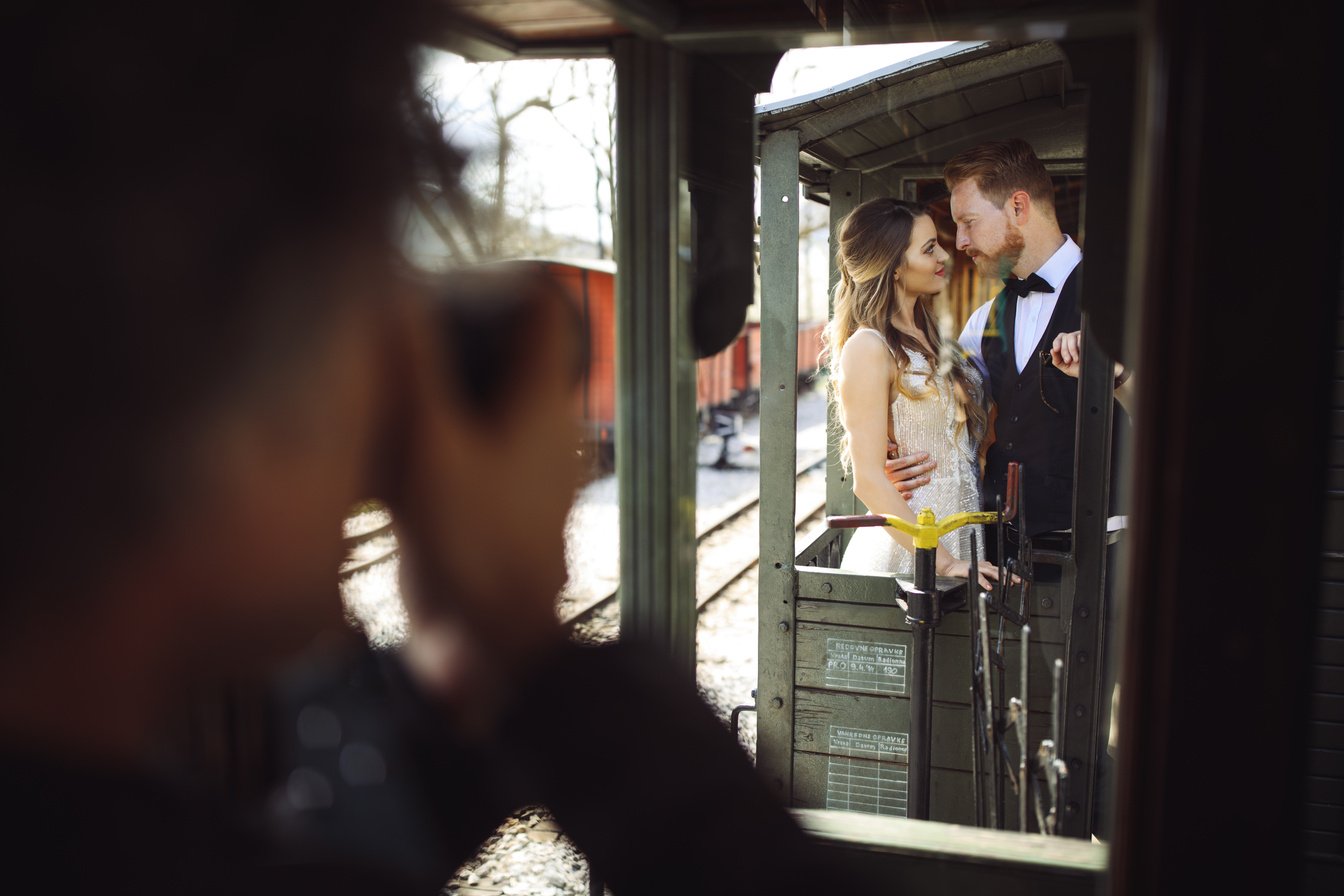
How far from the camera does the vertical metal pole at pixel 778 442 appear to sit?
3.13 m

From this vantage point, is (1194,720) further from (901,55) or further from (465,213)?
(901,55)

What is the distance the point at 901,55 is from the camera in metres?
2.75

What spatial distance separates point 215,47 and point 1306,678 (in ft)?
4.85

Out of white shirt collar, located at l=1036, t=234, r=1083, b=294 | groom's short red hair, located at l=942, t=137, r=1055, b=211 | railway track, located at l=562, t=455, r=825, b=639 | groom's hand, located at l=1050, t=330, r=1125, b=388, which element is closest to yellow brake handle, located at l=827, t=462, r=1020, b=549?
groom's hand, located at l=1050, t=330, r=1125, b=388

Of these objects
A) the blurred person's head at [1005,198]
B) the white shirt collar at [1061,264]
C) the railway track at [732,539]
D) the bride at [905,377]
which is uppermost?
the blurred person's head at [1005,198]

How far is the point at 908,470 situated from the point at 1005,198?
918 millimetres

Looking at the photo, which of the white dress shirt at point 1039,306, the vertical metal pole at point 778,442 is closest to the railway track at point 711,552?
the vertical metal pole at point 778,442

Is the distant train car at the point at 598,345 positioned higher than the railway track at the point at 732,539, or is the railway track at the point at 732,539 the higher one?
the distant train car at the point at 598,345

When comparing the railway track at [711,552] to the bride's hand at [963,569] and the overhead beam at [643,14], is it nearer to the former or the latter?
the overhead beam at [643,14]

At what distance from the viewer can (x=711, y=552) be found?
897 centimetres

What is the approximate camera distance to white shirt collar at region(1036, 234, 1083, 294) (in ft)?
9.53

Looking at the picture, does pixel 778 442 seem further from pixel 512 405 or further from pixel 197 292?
pixel 197 292

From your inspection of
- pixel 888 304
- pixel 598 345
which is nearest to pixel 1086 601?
pixel 888 304

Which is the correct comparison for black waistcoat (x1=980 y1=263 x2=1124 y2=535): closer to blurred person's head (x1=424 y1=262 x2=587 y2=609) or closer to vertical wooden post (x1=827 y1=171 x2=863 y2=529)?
vertical wooden post (x1=827 y1=171 x2=863 y2=529)
